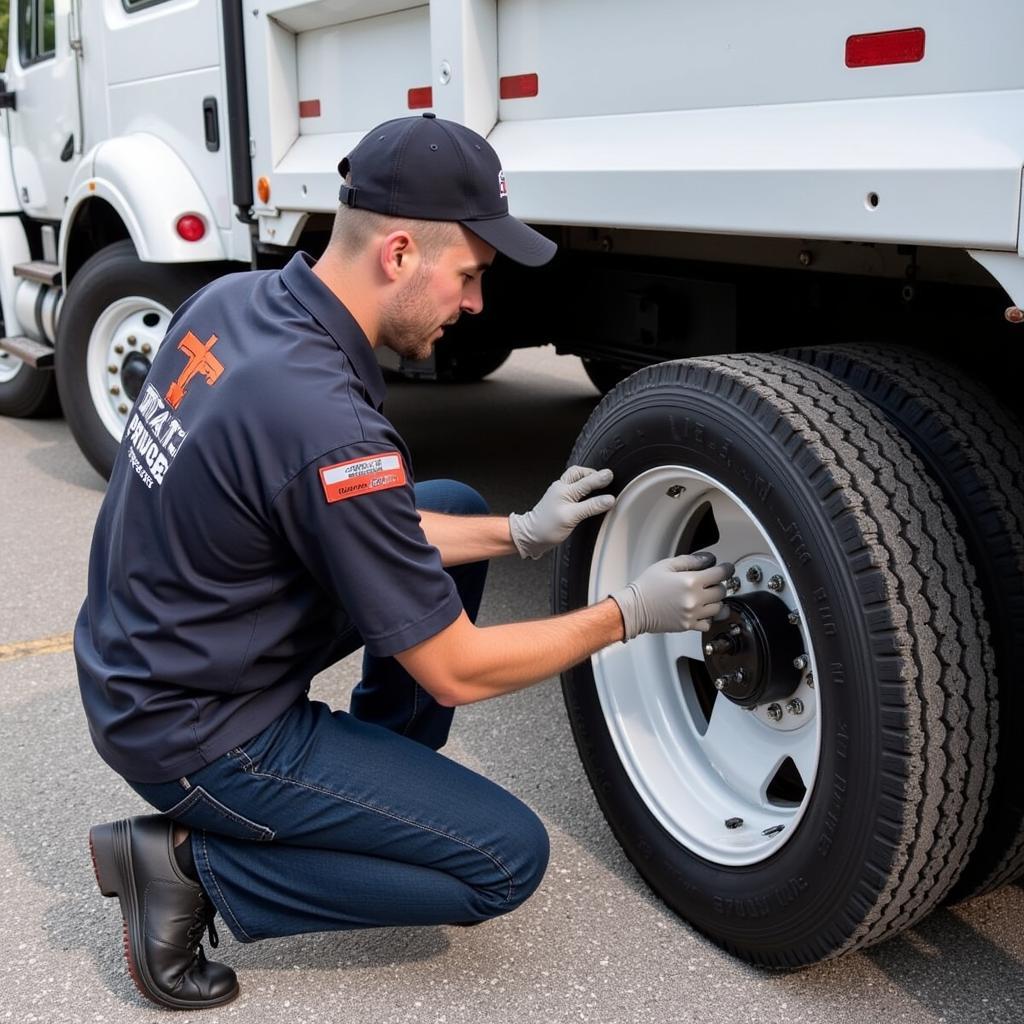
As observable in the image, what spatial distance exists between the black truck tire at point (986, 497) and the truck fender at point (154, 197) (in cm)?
267

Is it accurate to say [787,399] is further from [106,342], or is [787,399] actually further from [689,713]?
[106,342]

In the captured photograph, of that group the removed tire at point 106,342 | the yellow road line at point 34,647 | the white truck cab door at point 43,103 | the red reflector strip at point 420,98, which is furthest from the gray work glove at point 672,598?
the white truck cab door at point 43,103

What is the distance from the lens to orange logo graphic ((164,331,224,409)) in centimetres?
212

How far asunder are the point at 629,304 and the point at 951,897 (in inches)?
66.9

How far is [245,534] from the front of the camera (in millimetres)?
2072

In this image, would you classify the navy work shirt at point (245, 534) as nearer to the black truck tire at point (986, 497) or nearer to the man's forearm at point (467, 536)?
the man's forearm at point (467, 536)

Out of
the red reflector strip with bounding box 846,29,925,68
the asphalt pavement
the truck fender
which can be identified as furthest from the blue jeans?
the truck fender

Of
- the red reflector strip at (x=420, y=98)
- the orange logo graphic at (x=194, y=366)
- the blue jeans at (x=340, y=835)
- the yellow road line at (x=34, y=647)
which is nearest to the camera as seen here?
the orange logo graphic at (x=194, y=366)

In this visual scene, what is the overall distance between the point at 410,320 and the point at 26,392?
4.78 m

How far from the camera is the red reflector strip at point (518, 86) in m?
2.82

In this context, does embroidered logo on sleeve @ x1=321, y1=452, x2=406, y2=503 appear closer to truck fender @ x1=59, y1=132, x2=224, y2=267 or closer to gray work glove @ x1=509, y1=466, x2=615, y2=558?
gray work glove @ x1=509, y1=466, x2=615, y2=558

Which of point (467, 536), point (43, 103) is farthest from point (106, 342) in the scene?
point (467, 536)

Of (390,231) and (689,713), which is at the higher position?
(390,231)

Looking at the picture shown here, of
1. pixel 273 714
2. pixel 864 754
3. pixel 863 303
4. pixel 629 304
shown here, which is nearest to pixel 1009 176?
pixel 864 754
